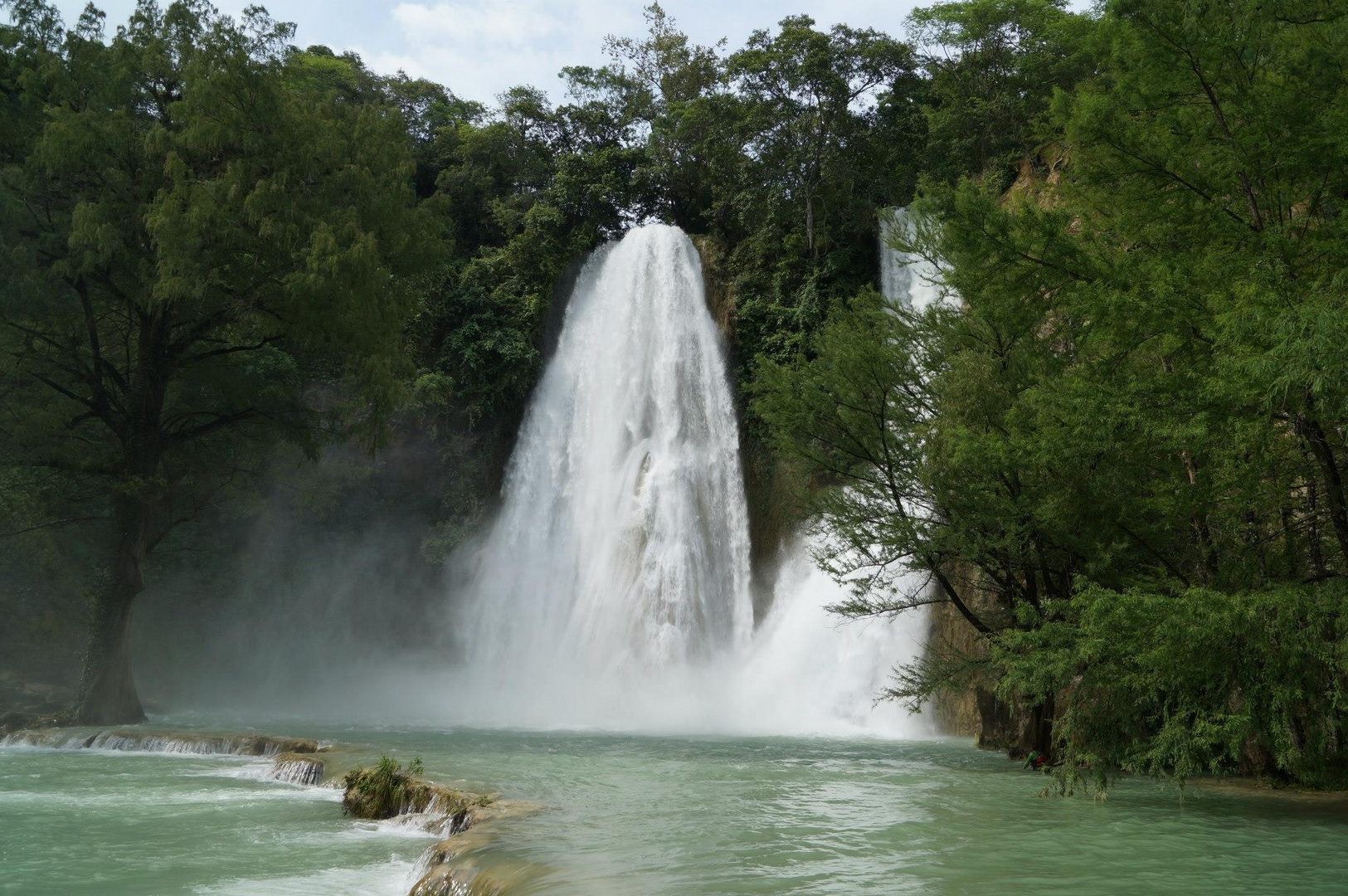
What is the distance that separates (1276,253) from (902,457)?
5.62 meters

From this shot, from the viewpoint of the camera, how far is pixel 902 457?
13.1 metres

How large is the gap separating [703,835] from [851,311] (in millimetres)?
9760

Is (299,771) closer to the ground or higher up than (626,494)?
closer to the ground

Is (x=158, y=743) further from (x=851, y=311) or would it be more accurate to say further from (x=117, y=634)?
(x=851, y=311)

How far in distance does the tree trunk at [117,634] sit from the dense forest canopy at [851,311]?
0.28 ft

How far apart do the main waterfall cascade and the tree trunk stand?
683 cm

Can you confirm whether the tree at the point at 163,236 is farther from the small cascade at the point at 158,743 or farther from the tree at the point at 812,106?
the tree at the point at 812,106

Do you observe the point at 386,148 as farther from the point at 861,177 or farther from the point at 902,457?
the point at 861,177

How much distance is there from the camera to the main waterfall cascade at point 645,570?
21.5m

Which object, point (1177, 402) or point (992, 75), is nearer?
point (1177, 402)

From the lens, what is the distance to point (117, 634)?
1936cm

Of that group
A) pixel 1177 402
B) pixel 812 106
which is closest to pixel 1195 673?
pixel 1177 402

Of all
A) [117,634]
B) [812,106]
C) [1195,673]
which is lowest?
[1195,673]

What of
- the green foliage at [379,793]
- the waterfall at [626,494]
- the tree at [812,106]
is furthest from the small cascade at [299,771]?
the tree at [812,106]
